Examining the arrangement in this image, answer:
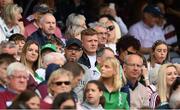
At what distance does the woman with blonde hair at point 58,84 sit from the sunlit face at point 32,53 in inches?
74.8

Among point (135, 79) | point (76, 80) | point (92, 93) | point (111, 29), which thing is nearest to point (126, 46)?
point (111, 29)

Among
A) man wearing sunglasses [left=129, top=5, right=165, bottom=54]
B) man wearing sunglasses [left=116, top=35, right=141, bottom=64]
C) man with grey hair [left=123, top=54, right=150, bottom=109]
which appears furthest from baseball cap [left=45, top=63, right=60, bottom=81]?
man wearing sunglasses [left=129, top=5, right=165, bottom=54]

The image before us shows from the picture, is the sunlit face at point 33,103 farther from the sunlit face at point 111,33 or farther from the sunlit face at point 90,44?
the sunlit face at point 111,33

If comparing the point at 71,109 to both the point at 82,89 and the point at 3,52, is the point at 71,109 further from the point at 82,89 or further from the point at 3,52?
the point at 3,52

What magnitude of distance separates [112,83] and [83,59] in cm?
145

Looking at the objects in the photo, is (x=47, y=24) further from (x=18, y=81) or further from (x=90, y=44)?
(x=18, y=81)

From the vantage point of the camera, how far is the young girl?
11516 mm

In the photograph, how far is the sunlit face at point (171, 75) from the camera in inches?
505

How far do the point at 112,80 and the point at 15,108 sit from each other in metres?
2.93

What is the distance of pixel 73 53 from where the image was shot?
13.5 meters

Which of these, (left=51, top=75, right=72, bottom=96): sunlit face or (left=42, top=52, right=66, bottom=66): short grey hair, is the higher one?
(left=42, top=52, right=66, bottom=66): short grey hair

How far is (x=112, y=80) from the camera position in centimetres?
1249

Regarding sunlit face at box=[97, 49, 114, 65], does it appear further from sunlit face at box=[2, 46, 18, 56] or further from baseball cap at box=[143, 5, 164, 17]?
baseball cap at box=[143, 5, 164, 17]

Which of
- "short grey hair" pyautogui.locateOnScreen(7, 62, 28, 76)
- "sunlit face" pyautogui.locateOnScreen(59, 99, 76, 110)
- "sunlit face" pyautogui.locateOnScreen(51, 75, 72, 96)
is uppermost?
"short grey hair" pyautogui.locateOnScreen(7, 62, 28, 76)
